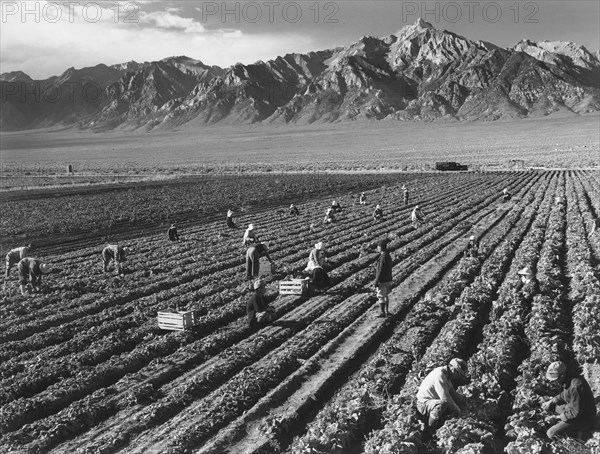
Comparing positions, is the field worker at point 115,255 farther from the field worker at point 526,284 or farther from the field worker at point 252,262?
the field worker at point 526,284

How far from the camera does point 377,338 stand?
14188mm

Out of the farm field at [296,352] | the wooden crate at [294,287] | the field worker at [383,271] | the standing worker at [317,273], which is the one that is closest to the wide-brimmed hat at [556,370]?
the farm field at [296,352]

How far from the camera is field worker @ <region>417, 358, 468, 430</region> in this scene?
9.65 m

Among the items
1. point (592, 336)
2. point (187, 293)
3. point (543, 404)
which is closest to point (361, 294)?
point (187, 293)

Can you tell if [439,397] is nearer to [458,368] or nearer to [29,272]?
[458,368]

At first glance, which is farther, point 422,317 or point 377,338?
point 422,317

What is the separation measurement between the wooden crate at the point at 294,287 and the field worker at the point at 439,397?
807cm

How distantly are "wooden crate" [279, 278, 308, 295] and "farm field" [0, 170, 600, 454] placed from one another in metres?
0.21

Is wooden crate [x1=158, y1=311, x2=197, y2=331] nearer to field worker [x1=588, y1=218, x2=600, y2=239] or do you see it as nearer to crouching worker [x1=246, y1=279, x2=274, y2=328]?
crouching worker [x1=246, y1=279, x2=274, y2=328]

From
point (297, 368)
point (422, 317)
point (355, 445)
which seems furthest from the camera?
point (422, 317)

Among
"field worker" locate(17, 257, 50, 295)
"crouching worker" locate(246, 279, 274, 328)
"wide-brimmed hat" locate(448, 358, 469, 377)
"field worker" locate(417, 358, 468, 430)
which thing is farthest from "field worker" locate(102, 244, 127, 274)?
"wide-brimmed hat" locate(448, 358, 469, 377)

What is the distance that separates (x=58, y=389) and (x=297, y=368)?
4.74 meters

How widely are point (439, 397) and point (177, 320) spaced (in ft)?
24.1

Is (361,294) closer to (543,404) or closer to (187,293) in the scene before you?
(187,293)
